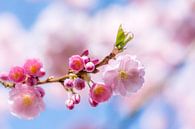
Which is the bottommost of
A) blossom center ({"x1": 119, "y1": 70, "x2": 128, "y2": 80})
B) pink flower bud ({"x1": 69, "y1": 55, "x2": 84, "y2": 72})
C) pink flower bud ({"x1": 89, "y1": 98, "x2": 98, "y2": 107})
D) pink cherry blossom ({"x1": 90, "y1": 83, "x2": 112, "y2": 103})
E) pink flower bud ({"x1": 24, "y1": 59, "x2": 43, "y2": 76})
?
pink flower bud ({"x1": 89, "y1": 98, "x2": 98, "y2": 107})

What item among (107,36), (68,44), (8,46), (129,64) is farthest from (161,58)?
(129,64)

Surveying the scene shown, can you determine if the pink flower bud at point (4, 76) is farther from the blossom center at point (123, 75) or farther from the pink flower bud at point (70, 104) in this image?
the blossom center at point (123, 75)

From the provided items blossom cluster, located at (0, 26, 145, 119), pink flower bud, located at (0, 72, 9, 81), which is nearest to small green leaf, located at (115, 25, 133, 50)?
blossom cluster, located at (0, 26, 145, 119)

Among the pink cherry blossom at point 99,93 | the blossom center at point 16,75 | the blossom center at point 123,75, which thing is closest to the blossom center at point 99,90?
the pink cherry blossom at point 99,93

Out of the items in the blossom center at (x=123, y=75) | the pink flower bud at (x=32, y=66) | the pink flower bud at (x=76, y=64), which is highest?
the pink flower bud at (x=32, y=66)

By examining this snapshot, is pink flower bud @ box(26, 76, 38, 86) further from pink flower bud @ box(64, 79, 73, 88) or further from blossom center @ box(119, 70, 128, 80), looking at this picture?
blossom center @ box(119, 70, 128, 80)

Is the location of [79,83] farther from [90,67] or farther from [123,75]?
[123,75]

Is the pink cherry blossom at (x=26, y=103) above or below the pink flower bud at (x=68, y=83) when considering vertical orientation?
above
